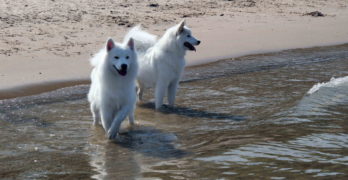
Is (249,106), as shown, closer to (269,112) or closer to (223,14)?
(269,112)

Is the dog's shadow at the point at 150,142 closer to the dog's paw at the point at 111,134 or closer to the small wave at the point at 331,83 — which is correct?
the dog's paw at the point at 111,134

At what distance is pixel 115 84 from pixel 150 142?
782 millimetres

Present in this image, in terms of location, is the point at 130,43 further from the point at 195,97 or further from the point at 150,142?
the point at 195,97

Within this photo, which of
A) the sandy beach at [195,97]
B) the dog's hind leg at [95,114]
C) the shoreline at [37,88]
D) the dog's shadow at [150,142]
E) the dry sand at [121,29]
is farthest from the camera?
the dry sand at [121,29]

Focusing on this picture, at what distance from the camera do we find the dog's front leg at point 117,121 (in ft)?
→ 22.0

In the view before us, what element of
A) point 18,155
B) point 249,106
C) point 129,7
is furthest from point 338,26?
point 18,155

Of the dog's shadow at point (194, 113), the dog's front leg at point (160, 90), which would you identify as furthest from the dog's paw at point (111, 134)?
the dog's front leg at point (160, 90)

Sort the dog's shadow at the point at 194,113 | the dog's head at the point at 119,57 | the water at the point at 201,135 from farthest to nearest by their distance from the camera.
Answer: the dog's shadow at the point at 194,113
the dog's head at the point at 119,57
the water at the point at 201,135

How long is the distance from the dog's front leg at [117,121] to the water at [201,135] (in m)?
0.11

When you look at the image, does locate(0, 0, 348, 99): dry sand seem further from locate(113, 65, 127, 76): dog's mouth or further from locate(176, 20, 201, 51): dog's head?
locate(113, 65, 127, 76): dog's mouth

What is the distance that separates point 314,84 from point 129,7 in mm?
5695

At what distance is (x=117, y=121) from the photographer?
22.0 ft

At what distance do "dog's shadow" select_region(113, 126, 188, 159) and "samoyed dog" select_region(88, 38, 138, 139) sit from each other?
22 centimetres

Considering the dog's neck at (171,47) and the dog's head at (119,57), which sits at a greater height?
the dog's head at (119,57)
